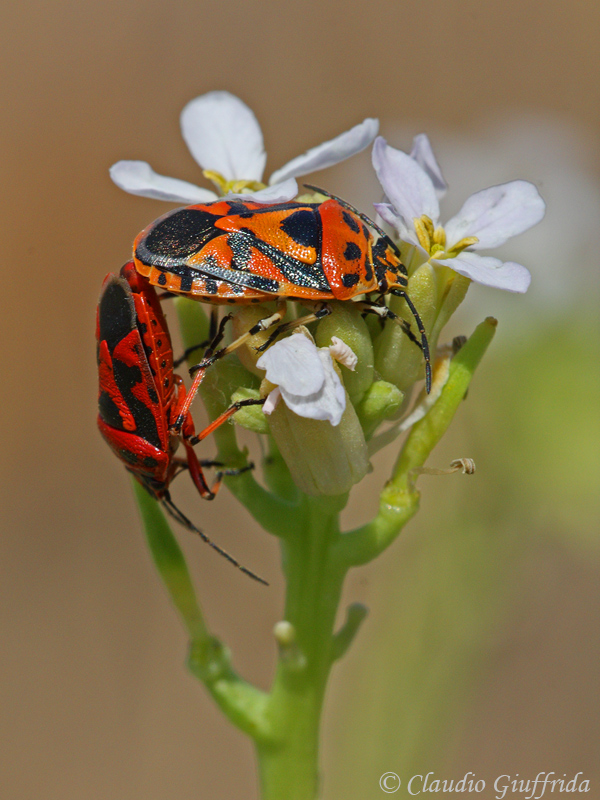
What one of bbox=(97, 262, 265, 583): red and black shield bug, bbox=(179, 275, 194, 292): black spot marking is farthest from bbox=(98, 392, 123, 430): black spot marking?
bbox=(179, 275, 194, 292): black spot marking

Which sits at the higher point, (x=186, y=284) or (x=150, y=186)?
(x=150, y=186)

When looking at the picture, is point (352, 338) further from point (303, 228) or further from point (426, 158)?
point (426, 158)

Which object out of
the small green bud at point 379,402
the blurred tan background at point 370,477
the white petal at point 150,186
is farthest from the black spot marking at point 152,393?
the blurred tan background at point 370,477

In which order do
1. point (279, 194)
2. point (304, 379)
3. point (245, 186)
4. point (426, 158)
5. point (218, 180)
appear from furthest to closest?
1. point (218, 180)
2. point (245, 186)
3. point (426, 158)
4. point (279, 194)
5. point (304, 379)

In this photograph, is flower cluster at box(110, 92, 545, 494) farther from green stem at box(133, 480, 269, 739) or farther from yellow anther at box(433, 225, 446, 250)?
green stem at box(133, 480, 269, 739)

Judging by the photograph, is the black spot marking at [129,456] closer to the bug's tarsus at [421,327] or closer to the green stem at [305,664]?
the green stem at [305,664]

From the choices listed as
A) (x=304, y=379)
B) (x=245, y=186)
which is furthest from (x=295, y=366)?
(x=245, y=186)
